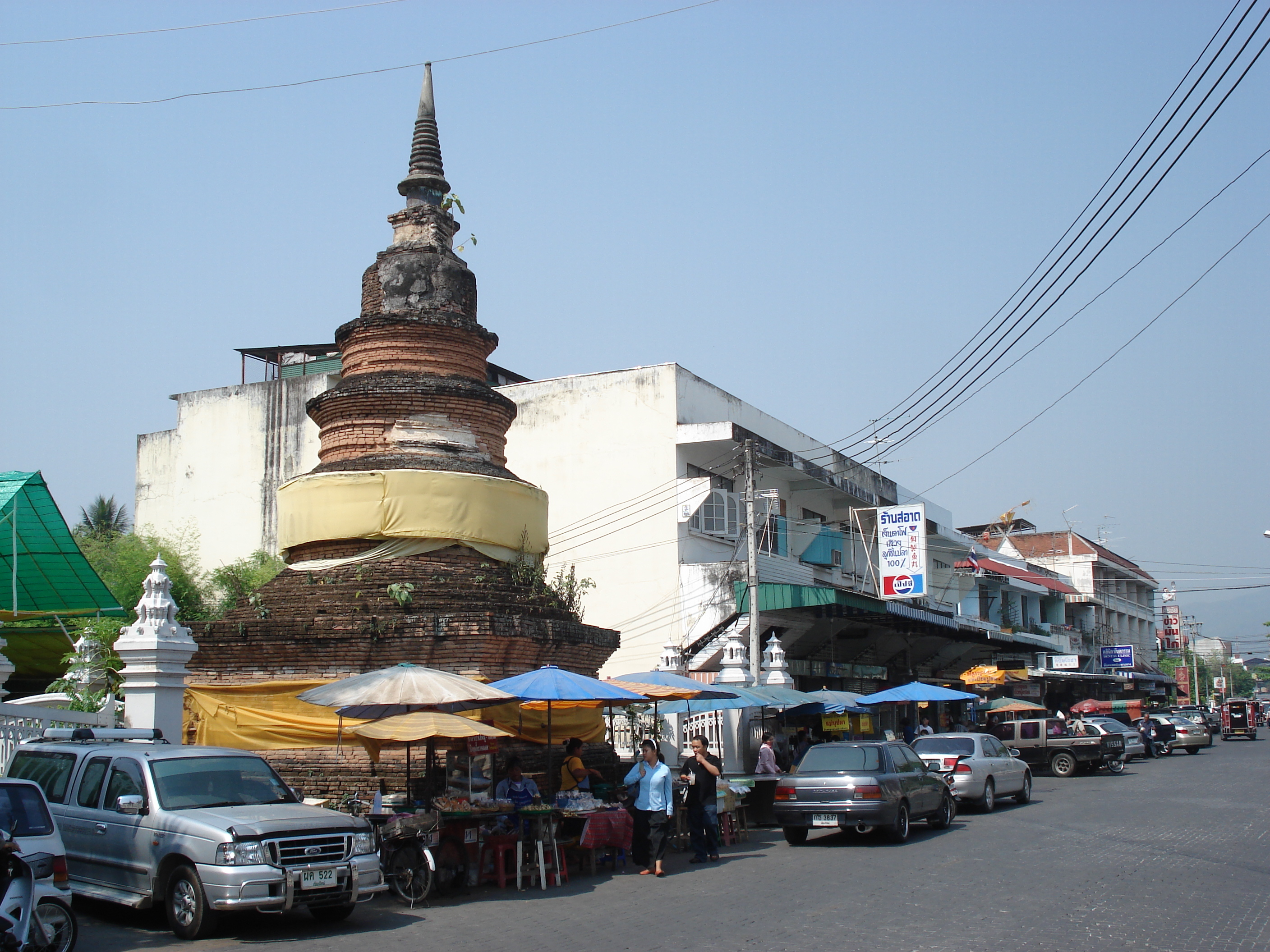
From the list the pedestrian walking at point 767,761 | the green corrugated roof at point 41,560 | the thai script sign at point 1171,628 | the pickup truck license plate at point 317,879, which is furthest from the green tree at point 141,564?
the thai script sign at point 1171,628

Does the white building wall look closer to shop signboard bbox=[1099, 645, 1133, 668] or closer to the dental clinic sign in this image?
the dental clinic sign

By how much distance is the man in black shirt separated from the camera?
538 inches

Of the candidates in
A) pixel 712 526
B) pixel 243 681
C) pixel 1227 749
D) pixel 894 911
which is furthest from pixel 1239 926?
pixel 1227 749

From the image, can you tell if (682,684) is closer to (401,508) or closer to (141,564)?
(401,508)

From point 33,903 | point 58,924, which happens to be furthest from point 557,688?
point 33,903

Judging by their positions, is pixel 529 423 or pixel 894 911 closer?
pixel 894 911

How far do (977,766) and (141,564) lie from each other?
21154 millimetres

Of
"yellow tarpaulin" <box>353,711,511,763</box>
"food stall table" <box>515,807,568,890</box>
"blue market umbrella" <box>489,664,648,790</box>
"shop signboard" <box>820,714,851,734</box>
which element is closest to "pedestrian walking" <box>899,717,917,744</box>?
"shop signboard" <box>820,714,851,734</box>

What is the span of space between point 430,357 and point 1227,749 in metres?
36.0

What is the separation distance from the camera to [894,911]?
31.9 feet

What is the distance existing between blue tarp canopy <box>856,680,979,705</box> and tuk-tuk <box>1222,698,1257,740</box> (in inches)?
1208

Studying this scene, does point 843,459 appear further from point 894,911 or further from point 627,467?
point 894,911

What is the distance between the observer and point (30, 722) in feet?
41.1

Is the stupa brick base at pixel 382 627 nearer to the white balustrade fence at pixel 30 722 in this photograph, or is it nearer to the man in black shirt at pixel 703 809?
the white balustrade fence at pixel 30 722
